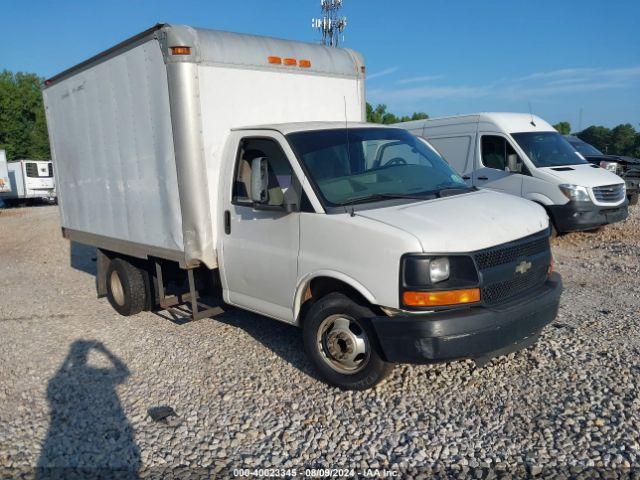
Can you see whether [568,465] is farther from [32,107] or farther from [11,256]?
[32,107]

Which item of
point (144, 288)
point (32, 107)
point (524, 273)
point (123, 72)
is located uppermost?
point (32, 107)

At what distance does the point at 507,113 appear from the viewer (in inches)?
432

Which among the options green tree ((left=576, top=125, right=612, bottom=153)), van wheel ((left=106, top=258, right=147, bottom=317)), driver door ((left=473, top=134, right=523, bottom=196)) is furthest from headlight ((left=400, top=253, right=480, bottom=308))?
green tree ((left=576, top=125, right=612, bottom=153))

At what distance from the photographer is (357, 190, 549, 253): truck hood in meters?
3.88

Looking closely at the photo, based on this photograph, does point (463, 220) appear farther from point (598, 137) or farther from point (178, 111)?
point (598, 137)

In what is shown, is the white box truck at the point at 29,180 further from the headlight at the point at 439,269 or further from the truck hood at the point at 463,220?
the headlight at the point at 439,269

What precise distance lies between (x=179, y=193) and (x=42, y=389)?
7.02 ft

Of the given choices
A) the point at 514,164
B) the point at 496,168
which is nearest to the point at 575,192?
the point at 514,164

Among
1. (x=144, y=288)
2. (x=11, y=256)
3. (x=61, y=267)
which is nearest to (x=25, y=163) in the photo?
(x=11, y=256)

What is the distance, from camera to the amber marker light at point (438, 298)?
3850 mm

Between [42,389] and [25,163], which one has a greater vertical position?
[25,163]

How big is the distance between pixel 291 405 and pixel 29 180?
29.9 m

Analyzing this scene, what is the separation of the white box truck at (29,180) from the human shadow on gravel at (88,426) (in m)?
27.5

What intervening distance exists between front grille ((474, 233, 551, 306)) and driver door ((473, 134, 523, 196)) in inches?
239
